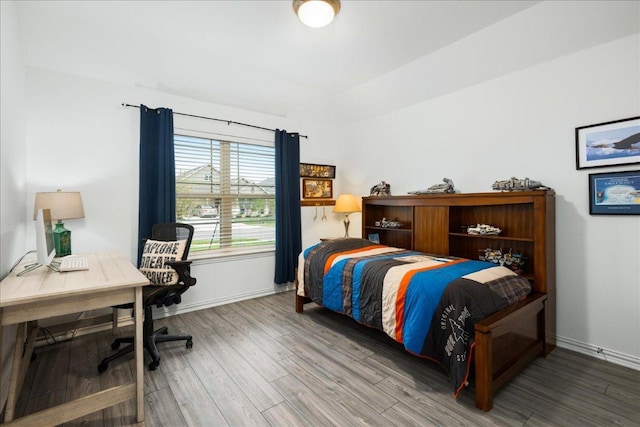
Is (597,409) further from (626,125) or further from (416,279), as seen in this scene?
(626,125)

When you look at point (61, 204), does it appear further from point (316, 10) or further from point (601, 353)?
point (601, 353)

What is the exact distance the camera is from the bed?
6.26 ft

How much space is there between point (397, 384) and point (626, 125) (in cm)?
265

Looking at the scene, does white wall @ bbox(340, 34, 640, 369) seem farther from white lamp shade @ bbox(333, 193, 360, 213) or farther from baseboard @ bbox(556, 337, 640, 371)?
white lamp shade @ bbox(333, 193, 360, 213)

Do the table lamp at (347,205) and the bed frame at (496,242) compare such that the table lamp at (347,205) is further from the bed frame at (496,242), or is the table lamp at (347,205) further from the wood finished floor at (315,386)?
the wood finished floor at (315,386)

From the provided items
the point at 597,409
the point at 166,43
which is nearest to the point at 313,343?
the point at 597,409

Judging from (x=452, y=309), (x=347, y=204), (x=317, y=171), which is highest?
(x=317, y=171)

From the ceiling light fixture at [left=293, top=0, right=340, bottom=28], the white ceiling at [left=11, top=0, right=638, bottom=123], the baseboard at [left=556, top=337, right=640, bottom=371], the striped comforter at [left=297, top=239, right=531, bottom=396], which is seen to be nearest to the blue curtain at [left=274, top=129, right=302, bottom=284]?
the white ceiling at [left=11, top=0, right=638, bottom=123]

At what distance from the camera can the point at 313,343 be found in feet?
9.03

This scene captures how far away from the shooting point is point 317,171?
187 inches

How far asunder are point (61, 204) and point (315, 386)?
2.52 metres

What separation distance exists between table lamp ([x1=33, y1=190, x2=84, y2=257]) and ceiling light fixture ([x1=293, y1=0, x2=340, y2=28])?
2.42m

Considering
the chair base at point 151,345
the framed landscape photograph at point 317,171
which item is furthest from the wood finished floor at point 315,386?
the framed landscape photograph at point 317,171

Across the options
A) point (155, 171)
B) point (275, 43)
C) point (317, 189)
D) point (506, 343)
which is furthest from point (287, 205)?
point (506, 343)
